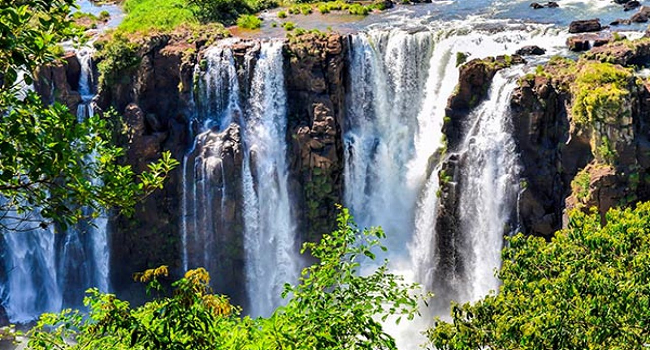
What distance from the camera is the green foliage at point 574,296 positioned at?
38.8 ft

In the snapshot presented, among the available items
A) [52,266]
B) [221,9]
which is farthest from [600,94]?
[52,266]

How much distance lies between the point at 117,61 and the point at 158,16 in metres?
6.18

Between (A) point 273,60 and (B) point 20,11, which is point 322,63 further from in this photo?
(B) point 20,11

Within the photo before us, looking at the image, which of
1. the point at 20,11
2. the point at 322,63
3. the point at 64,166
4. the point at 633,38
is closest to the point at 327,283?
the point at 64,166

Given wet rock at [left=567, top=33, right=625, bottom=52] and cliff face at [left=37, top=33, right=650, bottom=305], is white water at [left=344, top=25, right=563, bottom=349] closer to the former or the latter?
cliff face at [left=37, top=33, right=650, bottom=305]

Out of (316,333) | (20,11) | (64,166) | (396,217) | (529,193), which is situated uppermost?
(20,11)

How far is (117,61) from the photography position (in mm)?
31281

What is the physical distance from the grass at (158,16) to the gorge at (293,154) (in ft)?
9.19

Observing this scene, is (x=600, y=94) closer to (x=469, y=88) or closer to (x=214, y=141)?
(x=469, y=88)

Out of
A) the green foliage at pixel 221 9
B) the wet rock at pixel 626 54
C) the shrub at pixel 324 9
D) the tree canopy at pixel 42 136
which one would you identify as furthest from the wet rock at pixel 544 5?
the tree canopy at pixel 42 136

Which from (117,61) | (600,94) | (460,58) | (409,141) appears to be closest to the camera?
(600,94)

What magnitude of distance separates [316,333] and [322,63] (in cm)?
2256

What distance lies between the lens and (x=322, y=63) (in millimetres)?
29688

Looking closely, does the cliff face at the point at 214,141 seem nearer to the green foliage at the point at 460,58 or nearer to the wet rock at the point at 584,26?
the green foliage at the point at 460,58
